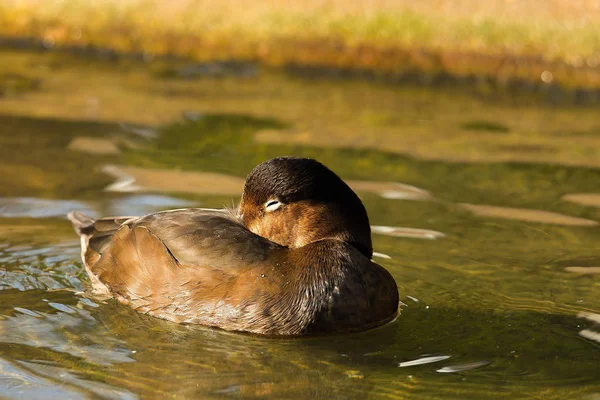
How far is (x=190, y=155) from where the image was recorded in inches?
385

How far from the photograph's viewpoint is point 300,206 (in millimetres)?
6191

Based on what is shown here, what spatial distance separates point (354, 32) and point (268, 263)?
25.8 ft

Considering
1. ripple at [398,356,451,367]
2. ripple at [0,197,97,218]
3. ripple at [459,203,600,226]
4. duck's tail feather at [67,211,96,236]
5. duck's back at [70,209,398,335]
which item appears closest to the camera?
ripple at [398,356,451,367]

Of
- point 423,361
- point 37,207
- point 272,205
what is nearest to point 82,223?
point 37,207

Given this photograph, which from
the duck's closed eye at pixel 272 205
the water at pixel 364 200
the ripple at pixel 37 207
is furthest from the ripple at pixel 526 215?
the ripple at pixel 37 207

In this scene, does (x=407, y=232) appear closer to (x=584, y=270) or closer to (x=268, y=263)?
(x=584, y=270)

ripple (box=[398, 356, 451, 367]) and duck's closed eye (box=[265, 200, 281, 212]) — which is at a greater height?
duck's closed eye (box=[265, 200, 281, 212])

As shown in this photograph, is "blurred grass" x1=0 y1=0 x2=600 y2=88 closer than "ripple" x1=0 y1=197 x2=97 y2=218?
No

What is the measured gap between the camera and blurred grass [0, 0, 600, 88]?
12.9m

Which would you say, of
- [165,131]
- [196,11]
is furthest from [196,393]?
[196,11]

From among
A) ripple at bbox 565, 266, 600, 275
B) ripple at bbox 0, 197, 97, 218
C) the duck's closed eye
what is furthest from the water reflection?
ripple at bbox 0, 197, 97, 218

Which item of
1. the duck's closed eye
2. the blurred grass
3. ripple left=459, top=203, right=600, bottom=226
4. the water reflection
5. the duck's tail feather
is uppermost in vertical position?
the blurred grass

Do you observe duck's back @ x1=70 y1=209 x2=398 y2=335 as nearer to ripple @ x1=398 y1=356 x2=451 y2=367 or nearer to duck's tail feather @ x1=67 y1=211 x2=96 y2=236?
ripple @ x1=398 y1=356 x2=451 y2=367

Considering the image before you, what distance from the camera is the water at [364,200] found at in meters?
5.33
